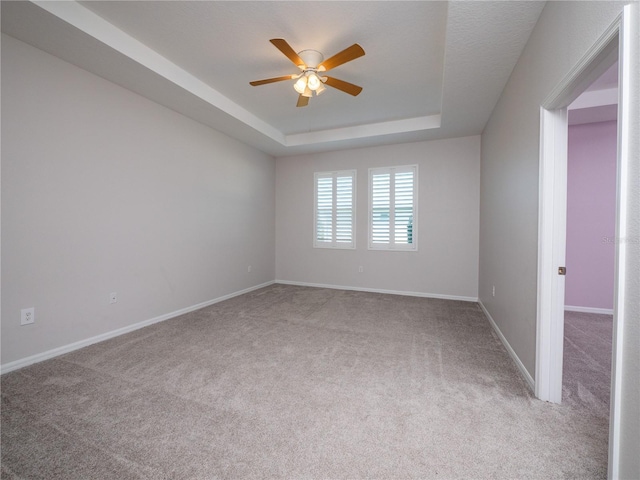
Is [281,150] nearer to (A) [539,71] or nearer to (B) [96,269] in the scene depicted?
(B) [96,269]

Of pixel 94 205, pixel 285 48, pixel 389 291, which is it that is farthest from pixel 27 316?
pixel 389 291

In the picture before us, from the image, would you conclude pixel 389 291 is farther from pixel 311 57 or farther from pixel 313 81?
pixel 311 57

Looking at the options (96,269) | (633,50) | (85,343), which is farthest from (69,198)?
(633,50)

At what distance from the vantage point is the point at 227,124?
3.94m

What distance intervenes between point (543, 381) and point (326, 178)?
4379mm

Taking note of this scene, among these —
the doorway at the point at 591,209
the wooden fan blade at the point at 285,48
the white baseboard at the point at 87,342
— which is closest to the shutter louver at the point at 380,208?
the doorway at the point at 591,209

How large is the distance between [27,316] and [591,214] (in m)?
6.44

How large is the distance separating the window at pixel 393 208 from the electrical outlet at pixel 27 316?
438cm

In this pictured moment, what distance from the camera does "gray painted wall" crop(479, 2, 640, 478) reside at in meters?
1.00

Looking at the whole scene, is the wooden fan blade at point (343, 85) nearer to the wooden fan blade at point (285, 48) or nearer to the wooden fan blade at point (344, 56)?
the wooden fan blade at point (344, 56)

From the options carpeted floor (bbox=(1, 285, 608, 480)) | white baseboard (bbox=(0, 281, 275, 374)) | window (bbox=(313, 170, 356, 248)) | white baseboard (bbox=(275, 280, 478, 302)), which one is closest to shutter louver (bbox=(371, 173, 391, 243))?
window (bbox=(313, 170, 356, 248))

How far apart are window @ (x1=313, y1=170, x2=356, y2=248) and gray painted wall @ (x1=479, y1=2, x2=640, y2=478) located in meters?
2.24

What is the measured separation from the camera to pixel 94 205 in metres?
2.70

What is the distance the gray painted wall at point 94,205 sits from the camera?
219cm
